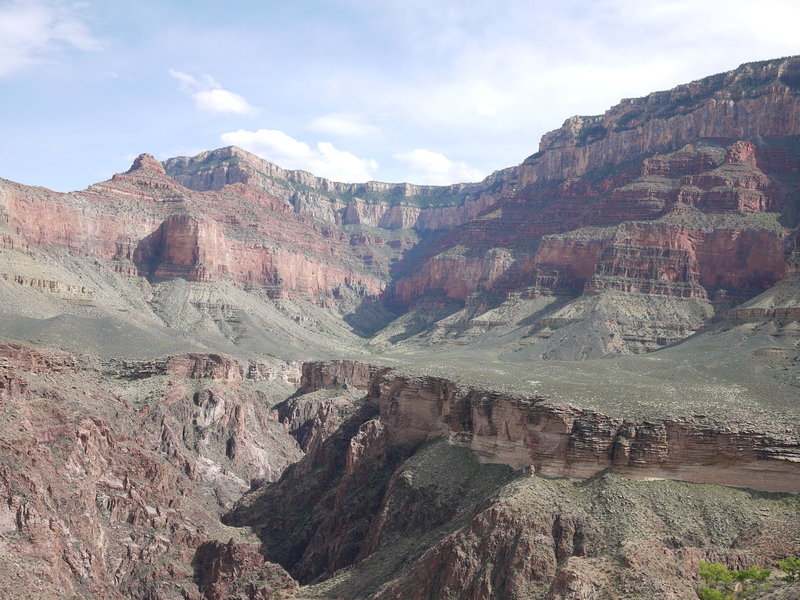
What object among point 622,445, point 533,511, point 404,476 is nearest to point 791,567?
point 622,445

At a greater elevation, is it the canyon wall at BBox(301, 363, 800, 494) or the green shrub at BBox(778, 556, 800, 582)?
the canyon wall at BBox(301, 363, 800, 494)

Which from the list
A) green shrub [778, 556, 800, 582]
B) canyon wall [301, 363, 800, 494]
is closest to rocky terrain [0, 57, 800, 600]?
canyon wall [301, 363, 800, 494]

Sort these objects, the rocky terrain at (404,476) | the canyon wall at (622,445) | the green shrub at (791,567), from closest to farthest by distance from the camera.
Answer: the green shrub at (791,567)
the rocky terrain at (404,476)
the canyon wall at (622,445)

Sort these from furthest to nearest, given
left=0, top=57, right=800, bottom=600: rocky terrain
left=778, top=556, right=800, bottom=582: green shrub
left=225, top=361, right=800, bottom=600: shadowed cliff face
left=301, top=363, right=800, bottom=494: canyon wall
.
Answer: left=301, top=363, right=800, bottom=494: canyon wall, left=0, top=57, right=800, bottom=600: rocky terrain, left=225, top=361, right=800, bottom=600: shadowed cliff face, left=778, top=556, right=800, bottom=582: green shrub

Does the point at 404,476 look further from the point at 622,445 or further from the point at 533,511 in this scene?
the point at 622,445

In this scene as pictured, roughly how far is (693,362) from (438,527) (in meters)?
67.1

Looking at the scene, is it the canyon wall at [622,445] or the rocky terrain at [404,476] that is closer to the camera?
the rocky terrain at [404,476]

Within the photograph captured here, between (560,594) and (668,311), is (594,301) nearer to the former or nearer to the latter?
(668,311)

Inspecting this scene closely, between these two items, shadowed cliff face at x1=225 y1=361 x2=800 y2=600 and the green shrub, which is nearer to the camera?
the green shrub

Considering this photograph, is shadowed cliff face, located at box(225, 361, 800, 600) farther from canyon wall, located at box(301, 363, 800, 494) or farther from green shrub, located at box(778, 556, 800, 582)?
green shrub, located at box(778, 556, 800, 582)

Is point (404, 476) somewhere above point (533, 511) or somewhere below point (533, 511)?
below

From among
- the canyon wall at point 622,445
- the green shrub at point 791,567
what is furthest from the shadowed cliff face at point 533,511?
the green shrub at point 791,567

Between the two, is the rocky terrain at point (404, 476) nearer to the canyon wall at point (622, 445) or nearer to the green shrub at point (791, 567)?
the canyon wall at point (622, 445)

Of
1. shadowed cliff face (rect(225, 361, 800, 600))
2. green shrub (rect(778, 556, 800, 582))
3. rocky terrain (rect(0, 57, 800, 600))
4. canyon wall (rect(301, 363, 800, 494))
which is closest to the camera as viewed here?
green shrub (rect(778, 556, 800, 582))
